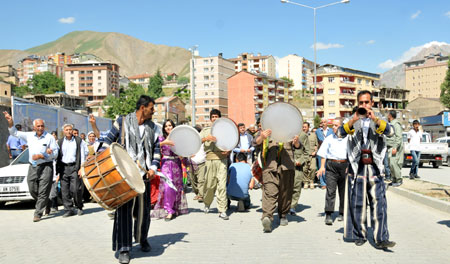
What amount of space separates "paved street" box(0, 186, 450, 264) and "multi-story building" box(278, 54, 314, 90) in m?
155

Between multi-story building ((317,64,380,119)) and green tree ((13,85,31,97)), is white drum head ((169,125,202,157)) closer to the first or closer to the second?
multi-story building ((317,64,380,119))

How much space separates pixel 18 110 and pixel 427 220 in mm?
12140

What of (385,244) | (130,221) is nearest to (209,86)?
(385,244)

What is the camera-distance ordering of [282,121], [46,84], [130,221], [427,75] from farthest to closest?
[427,75], [46,84], [282,121], [130,221]

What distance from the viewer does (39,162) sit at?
8773mm

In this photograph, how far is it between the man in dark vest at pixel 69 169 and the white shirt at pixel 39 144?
42cm

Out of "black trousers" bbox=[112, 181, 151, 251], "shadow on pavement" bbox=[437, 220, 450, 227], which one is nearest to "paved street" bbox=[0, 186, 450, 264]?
"shadow on pavement" bbox=[437, 220, 450, 227]

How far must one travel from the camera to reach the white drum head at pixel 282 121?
24.2ft

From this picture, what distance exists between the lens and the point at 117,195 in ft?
17.0

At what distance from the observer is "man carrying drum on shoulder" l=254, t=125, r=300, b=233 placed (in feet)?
24.3

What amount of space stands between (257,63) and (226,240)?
151911 millimetres

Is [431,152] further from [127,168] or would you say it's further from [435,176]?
[127,168]

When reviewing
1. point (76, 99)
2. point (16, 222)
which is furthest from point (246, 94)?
point (16, 222)

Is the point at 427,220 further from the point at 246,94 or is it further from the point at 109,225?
the point at 246,94
